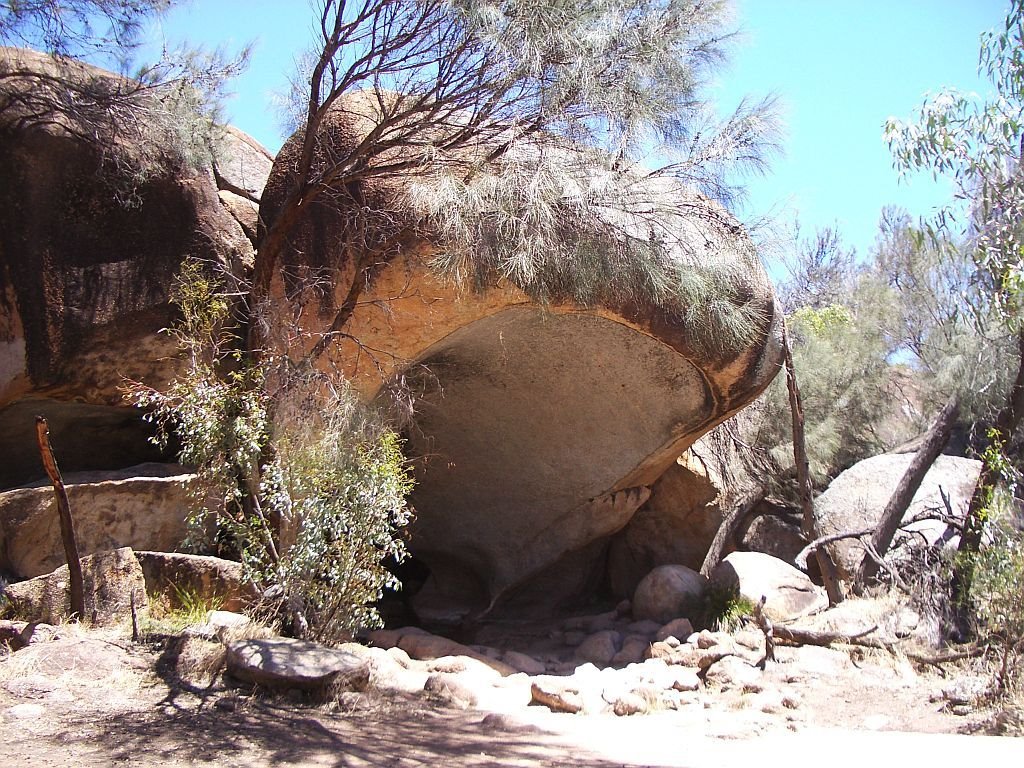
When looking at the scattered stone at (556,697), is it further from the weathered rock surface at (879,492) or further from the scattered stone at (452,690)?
the weathered rock surface at (879,492)

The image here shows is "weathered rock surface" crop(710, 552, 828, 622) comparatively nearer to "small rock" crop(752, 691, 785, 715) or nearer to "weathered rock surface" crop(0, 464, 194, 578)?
"small rock" crop(752, 691, 785, 715)

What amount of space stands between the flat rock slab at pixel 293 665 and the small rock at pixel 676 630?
3547mm

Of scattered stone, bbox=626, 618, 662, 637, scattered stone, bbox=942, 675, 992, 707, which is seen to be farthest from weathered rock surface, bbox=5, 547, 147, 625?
scattered stone, bbox=942, 675, 992, 707

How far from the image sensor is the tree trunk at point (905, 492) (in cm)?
929

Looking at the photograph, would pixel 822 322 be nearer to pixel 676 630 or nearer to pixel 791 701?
pixel 676 630

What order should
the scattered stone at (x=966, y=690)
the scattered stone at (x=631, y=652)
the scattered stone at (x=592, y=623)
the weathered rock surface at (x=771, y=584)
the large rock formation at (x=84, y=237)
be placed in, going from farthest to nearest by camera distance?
the scattered stone at (x=592, y=623) → the weathered rock surface at (x=771, y=584) → the scattered stone at (x=631, y=652) → the large rock formation at (x=84, y=237) → the scattered stone at (x=966, y=690)

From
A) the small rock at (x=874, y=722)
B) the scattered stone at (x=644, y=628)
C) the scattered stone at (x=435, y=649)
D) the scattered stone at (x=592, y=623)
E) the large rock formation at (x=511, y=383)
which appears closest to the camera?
the small rock at (x=874, y=722)

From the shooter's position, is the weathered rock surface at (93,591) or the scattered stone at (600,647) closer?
the weathered rock surface at (93,591)

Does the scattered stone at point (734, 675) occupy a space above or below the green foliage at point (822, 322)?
below

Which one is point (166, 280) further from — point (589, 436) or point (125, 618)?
point (589, 436)

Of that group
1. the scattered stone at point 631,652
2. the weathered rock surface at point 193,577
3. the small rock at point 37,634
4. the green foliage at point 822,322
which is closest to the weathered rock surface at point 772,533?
the green foliage at point 822,322

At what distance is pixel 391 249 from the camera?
7.34m

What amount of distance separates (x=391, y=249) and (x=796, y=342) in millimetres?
6970

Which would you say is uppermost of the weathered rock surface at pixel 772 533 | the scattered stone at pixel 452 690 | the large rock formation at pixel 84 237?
the large rock formation at pixel 84 237
